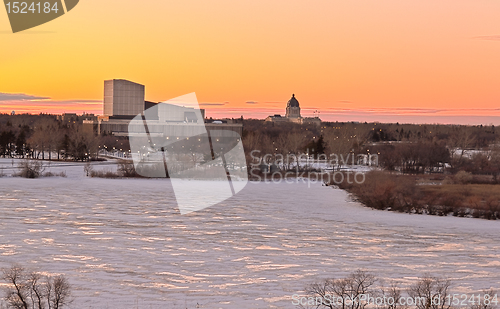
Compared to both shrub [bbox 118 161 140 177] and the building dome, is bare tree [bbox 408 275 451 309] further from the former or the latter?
the building dome

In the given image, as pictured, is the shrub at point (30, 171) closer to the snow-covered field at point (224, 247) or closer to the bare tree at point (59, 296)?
the snow-covered field at point (224, 247)

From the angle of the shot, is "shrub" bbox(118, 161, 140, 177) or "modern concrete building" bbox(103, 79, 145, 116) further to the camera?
"modern concrete building" bbox(103, 79, 145, 116)

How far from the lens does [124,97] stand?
96250mm

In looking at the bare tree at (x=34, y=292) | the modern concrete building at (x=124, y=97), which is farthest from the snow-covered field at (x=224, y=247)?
the modern concrete building at (x=124, y=97)

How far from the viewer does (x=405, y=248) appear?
18203mm

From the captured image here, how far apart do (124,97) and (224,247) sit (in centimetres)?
8243

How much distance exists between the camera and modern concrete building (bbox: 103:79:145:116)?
3777 inches

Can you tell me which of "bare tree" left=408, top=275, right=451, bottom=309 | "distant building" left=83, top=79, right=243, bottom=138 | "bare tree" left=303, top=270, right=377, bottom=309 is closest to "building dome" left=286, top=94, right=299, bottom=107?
"distant building" left=83, top=79, right=243, bottom=138

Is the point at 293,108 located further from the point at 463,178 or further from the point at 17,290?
the point at 17,290

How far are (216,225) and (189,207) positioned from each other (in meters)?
5.04

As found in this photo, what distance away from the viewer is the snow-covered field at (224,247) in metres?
13.1

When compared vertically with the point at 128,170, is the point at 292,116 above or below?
above

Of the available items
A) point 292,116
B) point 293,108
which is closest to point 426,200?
point 292,116

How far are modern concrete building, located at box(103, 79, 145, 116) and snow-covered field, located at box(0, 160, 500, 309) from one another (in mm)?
68411
